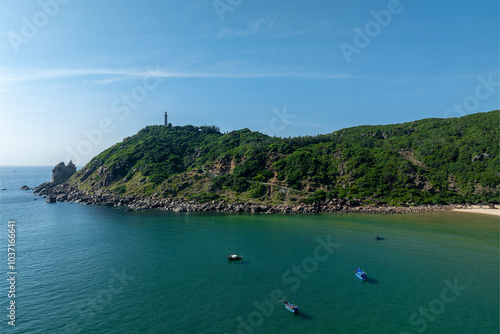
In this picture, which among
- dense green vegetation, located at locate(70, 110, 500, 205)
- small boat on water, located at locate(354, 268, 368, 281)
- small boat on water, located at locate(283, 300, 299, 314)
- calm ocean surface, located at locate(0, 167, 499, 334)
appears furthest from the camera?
dense green vegetation, located at locate(70, 110, 500, 205)

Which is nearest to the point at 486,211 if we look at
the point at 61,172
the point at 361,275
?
the point at 361,275

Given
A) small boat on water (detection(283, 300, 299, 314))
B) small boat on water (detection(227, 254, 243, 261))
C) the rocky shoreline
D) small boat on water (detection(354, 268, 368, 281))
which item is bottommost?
small boat on water (detection(283, 300, 299, 314))

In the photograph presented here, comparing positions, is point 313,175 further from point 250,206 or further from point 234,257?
point 234,257

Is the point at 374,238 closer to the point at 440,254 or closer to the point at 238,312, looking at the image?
the point at 440,254

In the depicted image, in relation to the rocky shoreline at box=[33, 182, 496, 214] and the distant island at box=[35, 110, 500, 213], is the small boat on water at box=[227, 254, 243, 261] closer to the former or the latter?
the rocky shoreline at box=[33, 182, 496, 214]

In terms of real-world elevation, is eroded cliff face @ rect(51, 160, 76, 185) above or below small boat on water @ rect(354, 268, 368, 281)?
above

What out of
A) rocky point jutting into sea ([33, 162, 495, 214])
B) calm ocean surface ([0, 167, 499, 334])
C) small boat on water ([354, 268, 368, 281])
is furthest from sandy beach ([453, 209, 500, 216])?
small boat on water ([354, 268, 368, 281])
